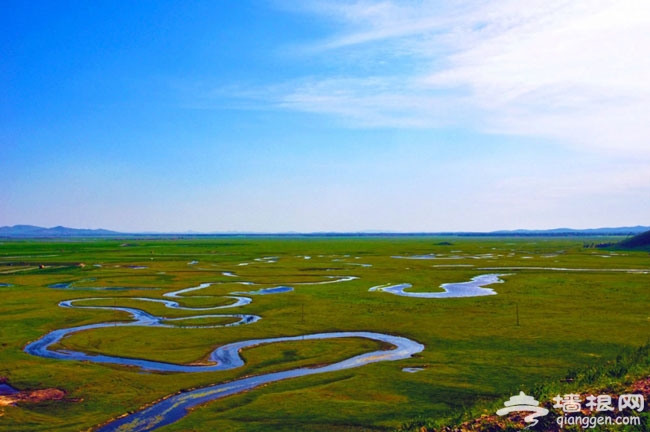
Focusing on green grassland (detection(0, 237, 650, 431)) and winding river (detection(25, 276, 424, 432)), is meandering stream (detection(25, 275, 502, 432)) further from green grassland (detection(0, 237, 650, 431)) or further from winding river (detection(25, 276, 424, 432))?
green grassland (detection(0, 237, 650, 431))

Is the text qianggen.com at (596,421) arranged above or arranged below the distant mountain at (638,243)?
below

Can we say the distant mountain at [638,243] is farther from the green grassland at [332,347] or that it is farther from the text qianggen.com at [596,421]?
the text qianggen.com at [596,421]

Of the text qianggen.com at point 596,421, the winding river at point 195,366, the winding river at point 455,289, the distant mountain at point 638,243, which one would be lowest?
the winding river at point 195,366

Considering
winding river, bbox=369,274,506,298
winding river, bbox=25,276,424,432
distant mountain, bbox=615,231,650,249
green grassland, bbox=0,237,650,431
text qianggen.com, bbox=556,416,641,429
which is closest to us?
text qianggen.com, bbox=556,416,641,429

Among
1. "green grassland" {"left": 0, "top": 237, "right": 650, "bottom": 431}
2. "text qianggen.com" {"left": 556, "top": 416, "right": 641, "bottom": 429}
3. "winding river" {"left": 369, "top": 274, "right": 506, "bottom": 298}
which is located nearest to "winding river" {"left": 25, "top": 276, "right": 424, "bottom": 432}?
"green grassland" {"left": 0, "top": 237, "right": 650, "bottom": 431}

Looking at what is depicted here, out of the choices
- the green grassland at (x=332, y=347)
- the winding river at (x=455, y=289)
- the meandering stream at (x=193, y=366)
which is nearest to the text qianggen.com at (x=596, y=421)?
the green grassland at (x=332, y=347)

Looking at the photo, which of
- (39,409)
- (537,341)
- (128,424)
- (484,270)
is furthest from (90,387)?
(484,270)

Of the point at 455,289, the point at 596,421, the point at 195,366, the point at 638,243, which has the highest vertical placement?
the point at 638,243

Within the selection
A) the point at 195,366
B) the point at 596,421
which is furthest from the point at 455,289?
the point at 596,421

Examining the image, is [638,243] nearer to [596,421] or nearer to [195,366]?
[596,421]

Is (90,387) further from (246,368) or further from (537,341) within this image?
(537,341)

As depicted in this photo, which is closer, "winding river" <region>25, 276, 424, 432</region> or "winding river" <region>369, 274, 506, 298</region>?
"winding river" <region>25, 276, 424, 432</region>
